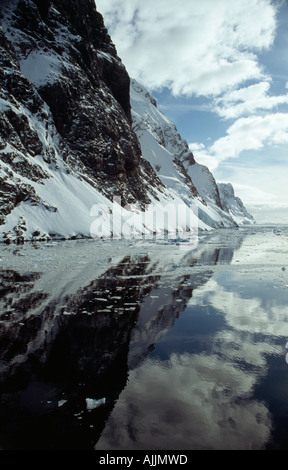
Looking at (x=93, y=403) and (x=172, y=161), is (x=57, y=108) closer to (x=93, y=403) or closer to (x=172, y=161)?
(x=93, y=403)

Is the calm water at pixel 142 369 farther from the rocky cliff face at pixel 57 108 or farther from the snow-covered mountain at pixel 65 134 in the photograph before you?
the rocky cliff face at pixel 57 108

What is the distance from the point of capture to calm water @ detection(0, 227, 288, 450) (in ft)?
11.3

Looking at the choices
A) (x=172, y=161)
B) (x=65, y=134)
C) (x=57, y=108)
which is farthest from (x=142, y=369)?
(x=172, y=161)

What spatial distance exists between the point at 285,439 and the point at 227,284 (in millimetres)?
9147

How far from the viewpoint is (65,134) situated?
173 ft

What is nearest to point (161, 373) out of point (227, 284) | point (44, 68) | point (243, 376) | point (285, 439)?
point (243, 376)

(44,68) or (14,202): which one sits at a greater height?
(44,68)

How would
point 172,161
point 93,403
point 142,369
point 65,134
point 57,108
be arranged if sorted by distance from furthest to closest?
point 172,161, point 65,134, point 57,108, point 142,369, point 93,403

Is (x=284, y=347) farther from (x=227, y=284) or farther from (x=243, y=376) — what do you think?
(x=227, y=284)

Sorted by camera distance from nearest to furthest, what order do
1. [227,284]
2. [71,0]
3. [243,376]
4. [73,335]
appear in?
[243,376]
[73,335]
[227,284]
[71,0]

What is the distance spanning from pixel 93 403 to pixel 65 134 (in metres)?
54.4

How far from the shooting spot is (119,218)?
4728cm

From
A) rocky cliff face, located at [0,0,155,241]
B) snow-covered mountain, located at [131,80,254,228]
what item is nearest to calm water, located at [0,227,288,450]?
rocky cliff face, located at [0,0,155,241]

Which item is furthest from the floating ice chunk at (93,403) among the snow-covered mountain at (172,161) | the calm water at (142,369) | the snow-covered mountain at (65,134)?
the snow-covered mountain at (172,161)
